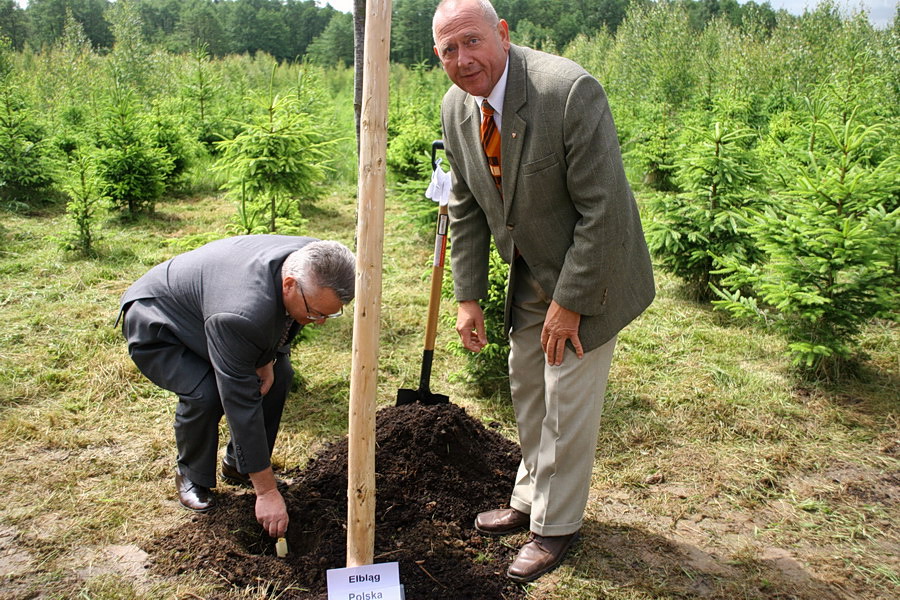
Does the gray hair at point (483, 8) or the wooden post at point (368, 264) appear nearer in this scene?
the wooden post at point (368, 264)

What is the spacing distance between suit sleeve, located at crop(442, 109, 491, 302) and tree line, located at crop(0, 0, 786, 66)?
74.6 ft

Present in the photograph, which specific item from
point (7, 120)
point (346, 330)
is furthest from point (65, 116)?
point (346, 330)

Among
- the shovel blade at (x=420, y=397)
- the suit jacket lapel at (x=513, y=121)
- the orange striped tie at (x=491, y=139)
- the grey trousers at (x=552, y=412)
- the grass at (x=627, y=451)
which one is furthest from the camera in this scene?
the shovel blade at (x=420, y=397)

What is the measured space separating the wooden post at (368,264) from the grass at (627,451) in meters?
0.63

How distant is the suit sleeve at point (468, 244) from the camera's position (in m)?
2.67

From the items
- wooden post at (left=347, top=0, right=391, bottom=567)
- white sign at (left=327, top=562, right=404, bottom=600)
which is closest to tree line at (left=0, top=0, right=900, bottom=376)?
wooden post at (left=347, top=0, right=391, bottom=567)

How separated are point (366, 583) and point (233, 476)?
134 centimetres

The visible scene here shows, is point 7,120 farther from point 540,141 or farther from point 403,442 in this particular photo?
point 540,141

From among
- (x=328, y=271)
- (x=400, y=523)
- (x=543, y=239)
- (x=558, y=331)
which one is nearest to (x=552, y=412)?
(x=558, y=331)

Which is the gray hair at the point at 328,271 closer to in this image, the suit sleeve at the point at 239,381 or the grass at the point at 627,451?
the suit sleeve at the point at 239,381

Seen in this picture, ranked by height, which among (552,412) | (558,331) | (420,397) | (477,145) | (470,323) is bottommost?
(420,397)

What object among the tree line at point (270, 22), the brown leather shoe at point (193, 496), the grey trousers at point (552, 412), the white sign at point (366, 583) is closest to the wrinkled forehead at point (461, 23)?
the grey trousers at point (552, 412)

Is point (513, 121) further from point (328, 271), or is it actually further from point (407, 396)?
point (407, 396)

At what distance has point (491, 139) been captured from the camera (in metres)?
2.33
